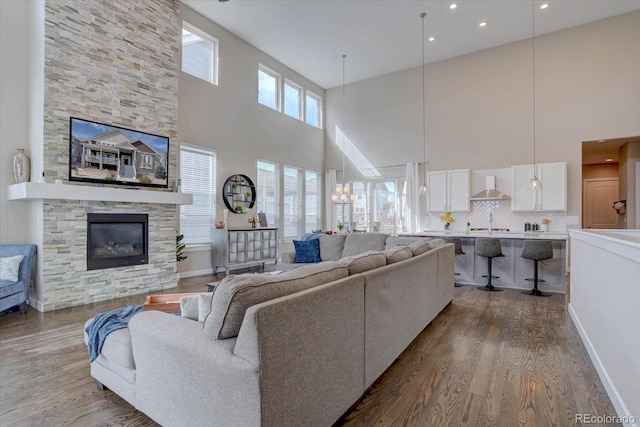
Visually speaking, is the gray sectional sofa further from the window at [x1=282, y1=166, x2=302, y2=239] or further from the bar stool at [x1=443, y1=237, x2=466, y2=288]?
the window at [x1=282, y1=166, x2=302, y2=239]

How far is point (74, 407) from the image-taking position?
2098 millimetres

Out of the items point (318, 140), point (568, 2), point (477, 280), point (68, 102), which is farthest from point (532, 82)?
point (68, 102)

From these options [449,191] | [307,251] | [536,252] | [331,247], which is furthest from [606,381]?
[449,191]

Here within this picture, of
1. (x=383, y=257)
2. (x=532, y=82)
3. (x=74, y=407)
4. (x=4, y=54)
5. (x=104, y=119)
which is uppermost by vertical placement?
(x=532, y=82)

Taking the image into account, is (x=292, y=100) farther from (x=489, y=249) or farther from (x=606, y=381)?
(x=606, y=381)

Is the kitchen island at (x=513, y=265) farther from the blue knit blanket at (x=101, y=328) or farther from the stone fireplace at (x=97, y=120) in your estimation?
the blue knit blanket at (x=101, y=328)

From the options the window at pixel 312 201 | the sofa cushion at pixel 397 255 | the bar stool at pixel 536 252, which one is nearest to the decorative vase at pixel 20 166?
the sofa cushion at pixel 397 255

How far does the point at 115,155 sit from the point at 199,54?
3032 millimetres

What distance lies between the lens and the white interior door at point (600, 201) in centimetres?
959

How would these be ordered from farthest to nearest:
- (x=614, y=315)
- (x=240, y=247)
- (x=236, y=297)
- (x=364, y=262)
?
(x=240, y=247) → (x=364, y=262) → (x=614, y=315) → (x=236, y=297)

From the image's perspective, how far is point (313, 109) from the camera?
10094 mm

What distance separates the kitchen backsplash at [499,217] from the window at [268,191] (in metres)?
4.10

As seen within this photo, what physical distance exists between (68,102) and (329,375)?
4876 millimetres

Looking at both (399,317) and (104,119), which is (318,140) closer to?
(104,119)
